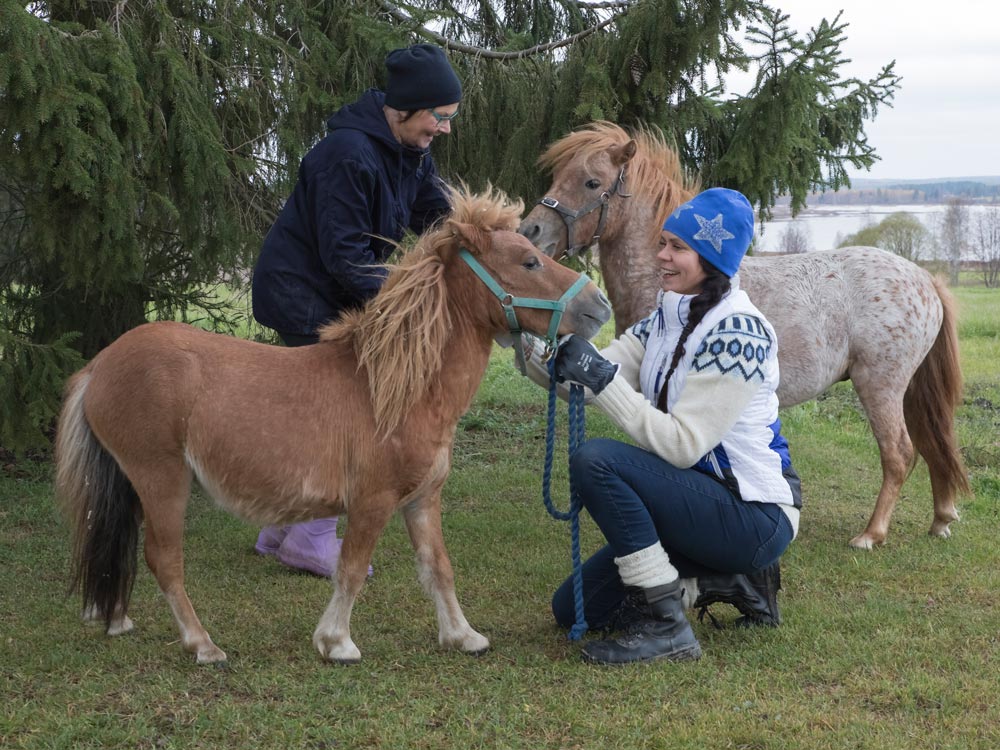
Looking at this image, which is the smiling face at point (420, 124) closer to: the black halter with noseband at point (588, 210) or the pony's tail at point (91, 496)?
the black halter with noseband at point (588, 210)

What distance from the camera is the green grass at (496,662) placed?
2.84 m

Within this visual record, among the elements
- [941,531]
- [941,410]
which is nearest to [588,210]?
[941,410]

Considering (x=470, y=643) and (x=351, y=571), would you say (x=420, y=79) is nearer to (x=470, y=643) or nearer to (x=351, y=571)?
(x=351, y=571)

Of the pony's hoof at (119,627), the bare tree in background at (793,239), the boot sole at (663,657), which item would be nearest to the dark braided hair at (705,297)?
the boot sole at (663,657)

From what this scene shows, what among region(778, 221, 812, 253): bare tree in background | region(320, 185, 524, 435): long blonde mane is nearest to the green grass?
region(320, 185, 524, 435): long blonde mane

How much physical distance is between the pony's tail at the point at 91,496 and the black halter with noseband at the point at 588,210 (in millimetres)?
2293

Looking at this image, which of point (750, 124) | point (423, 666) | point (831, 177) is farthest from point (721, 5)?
point (423, 666)

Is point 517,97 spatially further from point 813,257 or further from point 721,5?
point 813,257

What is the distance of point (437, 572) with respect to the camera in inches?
136

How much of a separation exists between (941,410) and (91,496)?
4.32 meters

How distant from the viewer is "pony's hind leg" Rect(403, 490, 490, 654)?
345cm

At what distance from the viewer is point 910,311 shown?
490 cm

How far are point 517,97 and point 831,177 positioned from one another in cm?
228

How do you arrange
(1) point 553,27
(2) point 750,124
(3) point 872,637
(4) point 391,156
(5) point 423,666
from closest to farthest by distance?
(5) point 423,666 → (3) point 872,637 → (4) point 391,156 → (2) point 750,124 → (1) point 553,27
